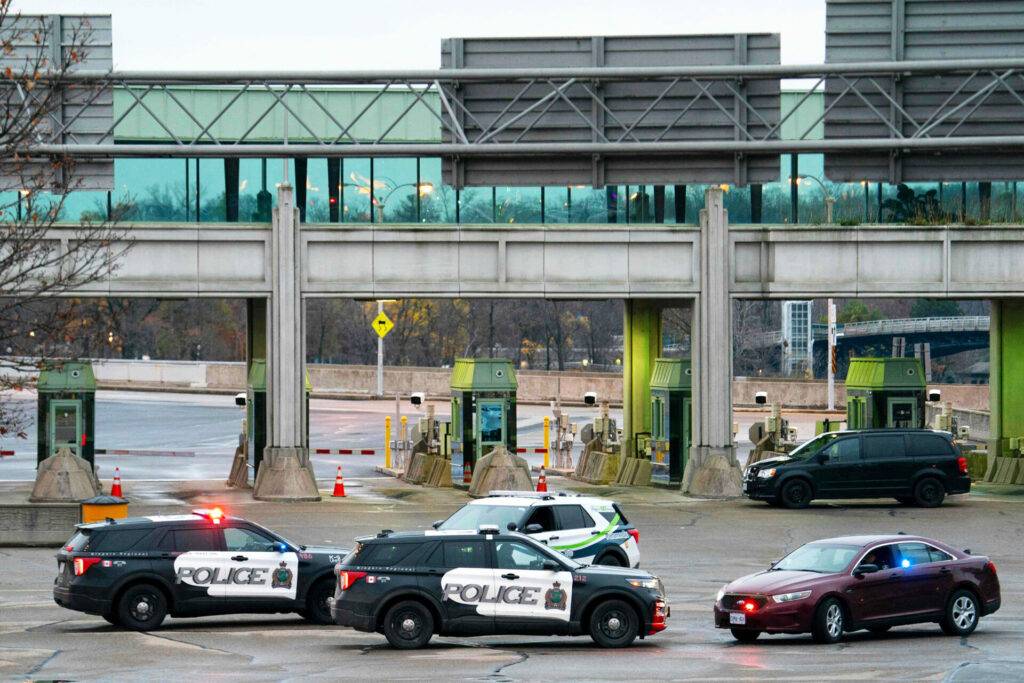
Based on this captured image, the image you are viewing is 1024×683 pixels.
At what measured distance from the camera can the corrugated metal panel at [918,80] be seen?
37438 mm

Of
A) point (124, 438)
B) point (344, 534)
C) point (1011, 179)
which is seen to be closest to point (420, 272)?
point (344, 534)

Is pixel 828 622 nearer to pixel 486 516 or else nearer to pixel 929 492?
pixel 486 516

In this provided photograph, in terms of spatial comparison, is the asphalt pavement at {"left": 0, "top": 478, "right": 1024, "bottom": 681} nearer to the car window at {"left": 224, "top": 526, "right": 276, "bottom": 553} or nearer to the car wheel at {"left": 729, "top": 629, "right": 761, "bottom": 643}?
the car wheel at {"left": 729, "top": 629, "right": 761, "bottom": 643}

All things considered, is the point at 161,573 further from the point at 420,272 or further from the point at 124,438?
the point at 124,438

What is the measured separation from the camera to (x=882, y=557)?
20.0 meters

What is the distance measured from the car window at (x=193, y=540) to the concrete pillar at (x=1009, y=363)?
24.9 metres

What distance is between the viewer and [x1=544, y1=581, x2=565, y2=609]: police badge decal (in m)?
18.9

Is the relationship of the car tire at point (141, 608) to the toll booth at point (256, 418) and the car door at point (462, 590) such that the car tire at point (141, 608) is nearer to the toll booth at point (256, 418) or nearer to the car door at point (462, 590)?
the car door at point (462, 590)

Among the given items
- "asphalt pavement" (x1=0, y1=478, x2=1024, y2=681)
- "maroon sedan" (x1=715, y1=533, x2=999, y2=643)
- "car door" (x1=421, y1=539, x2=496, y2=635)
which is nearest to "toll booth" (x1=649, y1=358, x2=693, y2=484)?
"asphalt pavement" (x1=0, y1=478, x2=1024, y2=681)

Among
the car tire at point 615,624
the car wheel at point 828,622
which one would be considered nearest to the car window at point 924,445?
the car wheel at point 828,622

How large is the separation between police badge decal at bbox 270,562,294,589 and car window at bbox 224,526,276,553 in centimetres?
25

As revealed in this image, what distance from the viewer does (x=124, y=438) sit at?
201ft

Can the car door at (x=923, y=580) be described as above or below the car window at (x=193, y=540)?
below

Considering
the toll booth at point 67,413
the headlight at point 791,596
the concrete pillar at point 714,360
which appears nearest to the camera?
the headlight at point 791,596
